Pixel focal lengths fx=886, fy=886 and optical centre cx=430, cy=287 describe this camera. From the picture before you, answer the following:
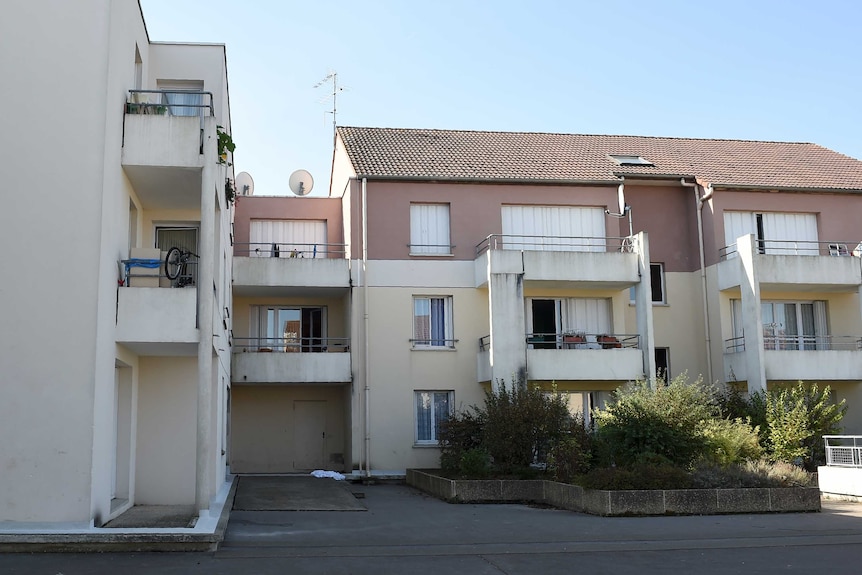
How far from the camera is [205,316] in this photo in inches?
560

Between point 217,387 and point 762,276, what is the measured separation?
16.5m

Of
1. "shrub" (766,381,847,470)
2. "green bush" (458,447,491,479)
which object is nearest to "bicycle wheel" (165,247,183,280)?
"green bush" (458,447,491,479)

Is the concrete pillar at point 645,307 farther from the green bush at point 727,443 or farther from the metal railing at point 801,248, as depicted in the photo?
the green bush at point 727,443

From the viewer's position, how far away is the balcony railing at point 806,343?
27.6m

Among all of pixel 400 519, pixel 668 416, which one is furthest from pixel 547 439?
pixel 400 519

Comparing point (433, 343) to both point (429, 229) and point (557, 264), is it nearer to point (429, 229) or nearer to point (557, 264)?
point (429, 229)

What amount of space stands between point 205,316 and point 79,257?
2.24 metres

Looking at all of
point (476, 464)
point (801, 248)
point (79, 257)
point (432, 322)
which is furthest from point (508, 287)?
point (79, 257)

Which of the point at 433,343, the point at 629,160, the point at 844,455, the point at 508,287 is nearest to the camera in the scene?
the point at 844,455

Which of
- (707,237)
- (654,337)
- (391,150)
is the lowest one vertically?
(654,337)

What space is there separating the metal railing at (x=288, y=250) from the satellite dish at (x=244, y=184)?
220cm

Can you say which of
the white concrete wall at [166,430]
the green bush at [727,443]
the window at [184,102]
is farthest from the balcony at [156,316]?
the green bush at [727,443]

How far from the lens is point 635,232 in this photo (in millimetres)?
28500

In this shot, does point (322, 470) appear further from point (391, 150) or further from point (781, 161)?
point (781, 161)
